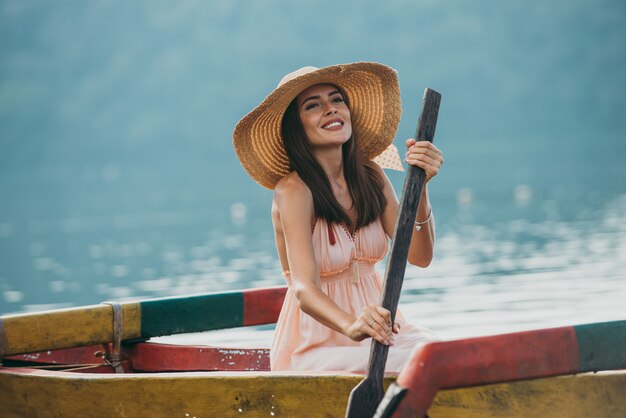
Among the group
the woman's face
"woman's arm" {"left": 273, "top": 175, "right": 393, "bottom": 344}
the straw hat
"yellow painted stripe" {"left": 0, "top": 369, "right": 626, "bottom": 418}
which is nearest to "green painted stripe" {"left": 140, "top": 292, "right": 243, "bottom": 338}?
"yellow painted stripe" {"left": 0, "top": 369, "right": 626, "bottom": 418}

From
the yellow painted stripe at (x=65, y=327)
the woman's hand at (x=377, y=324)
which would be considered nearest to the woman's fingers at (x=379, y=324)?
the woman's hand at (x=377, y=324)

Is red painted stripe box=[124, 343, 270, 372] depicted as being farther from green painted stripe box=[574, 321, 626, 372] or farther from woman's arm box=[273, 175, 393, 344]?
green painted stripe box=[574, 321, 626, 372]

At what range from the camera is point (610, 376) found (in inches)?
175

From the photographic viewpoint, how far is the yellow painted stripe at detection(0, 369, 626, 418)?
445 centimetres

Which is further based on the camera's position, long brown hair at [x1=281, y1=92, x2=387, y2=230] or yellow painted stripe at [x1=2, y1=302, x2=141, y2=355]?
yellow painted stripe at [x1=2, y1=302, x2=141, y2=355]

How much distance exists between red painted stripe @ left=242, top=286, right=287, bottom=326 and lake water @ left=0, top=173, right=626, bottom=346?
6.33ft

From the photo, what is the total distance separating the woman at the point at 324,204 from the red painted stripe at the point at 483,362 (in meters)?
0.75

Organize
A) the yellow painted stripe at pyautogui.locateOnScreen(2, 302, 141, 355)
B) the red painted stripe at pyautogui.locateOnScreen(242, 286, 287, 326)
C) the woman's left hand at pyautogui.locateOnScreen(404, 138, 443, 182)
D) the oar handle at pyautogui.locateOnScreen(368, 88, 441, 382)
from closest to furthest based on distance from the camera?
the oar handle at pyautogui.locateOnScreen(368, 88, 441, 382)
the woman's left hand at pyautogui.locateOnScreen(404, 138, 443, 182)
the yellow painted stripe at pyautogui.locateOnScreen(2, 302, 141, 355)
the red painted stripe at pyautogui.locateOnScreen(242, 286, 287, 326)

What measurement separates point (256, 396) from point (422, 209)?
112cm

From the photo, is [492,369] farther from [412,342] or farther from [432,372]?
[412,342]

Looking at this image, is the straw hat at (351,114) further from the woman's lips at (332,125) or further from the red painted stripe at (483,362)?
the red painted stripe at (483,362)

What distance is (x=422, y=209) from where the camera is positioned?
16.6 feet

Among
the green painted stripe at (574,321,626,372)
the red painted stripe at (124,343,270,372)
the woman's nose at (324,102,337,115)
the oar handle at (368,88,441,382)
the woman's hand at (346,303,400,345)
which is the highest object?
the woman's nose at (324,102,337,115)

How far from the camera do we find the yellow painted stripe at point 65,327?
639 cm
